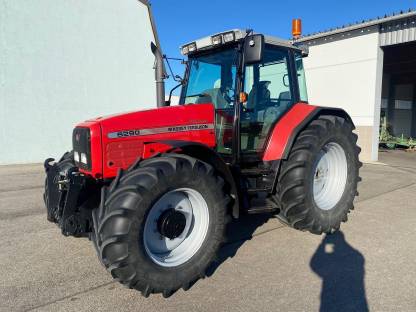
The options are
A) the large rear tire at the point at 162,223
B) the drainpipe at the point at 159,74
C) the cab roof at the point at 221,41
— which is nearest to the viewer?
the large rear tire at the point at 162,223

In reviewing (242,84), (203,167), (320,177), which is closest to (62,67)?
(242,84)

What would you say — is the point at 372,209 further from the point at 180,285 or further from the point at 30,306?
the point at 30,306

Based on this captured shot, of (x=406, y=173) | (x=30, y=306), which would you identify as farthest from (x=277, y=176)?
(x=406, y=173)

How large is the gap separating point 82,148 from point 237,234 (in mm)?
1940

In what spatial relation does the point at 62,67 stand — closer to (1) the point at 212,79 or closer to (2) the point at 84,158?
(1) the point at 212,79

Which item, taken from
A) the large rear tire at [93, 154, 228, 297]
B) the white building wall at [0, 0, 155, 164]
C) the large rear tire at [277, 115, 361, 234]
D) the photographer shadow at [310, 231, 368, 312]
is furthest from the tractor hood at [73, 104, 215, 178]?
the white building wall at [0, 0, 155, 164]

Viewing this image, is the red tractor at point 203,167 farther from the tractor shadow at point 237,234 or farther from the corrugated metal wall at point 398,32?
the corrugated metal wall at point 398,32

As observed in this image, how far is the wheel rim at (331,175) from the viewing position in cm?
427

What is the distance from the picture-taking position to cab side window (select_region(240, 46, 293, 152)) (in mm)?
3785

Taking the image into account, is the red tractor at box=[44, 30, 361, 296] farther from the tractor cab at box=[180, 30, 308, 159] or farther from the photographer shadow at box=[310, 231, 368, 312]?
the photographer shadow at box=[310, 231, 368, 312]

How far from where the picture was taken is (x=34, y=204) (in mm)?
5488

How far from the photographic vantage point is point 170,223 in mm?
2822

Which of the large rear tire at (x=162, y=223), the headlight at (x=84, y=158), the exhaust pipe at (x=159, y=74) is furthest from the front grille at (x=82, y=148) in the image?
the exhaust pipe at (x=159, y=74)

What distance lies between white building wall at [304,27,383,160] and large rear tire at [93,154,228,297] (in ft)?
29.8
